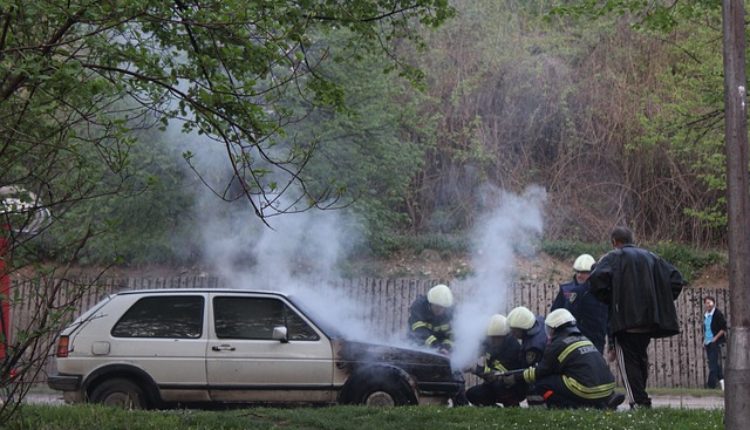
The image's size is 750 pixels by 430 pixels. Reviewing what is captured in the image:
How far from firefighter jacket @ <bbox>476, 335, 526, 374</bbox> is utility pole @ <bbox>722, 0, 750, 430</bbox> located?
13.6ft

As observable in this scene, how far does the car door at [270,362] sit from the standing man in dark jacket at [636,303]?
3279 millimetres

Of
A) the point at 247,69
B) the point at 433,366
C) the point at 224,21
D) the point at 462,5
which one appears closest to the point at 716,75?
the point at 433,366

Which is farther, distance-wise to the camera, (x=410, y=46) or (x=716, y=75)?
(x=410, y=46)

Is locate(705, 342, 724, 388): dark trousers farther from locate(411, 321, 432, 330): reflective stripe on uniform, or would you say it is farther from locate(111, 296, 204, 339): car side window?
locate(111, 296, 204, 339): car side window

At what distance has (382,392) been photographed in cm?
1034

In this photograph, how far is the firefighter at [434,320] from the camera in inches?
448

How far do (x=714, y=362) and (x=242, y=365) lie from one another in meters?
10.8

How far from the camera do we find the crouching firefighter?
364 inches

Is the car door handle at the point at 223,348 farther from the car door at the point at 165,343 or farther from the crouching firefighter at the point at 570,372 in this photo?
the crouching firefighter at the point at 570,372

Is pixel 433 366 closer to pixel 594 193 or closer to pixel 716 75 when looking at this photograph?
pixel 716 75

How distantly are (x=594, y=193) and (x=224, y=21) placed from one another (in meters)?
18.9

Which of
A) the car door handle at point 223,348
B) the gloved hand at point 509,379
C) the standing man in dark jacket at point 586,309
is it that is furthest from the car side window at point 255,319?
the standing man in dark jacket at point 586,309

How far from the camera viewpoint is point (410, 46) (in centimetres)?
2552

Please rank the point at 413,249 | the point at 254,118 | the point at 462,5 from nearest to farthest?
the point at 254,118 < the point at 413,249 < the point at 462,5
